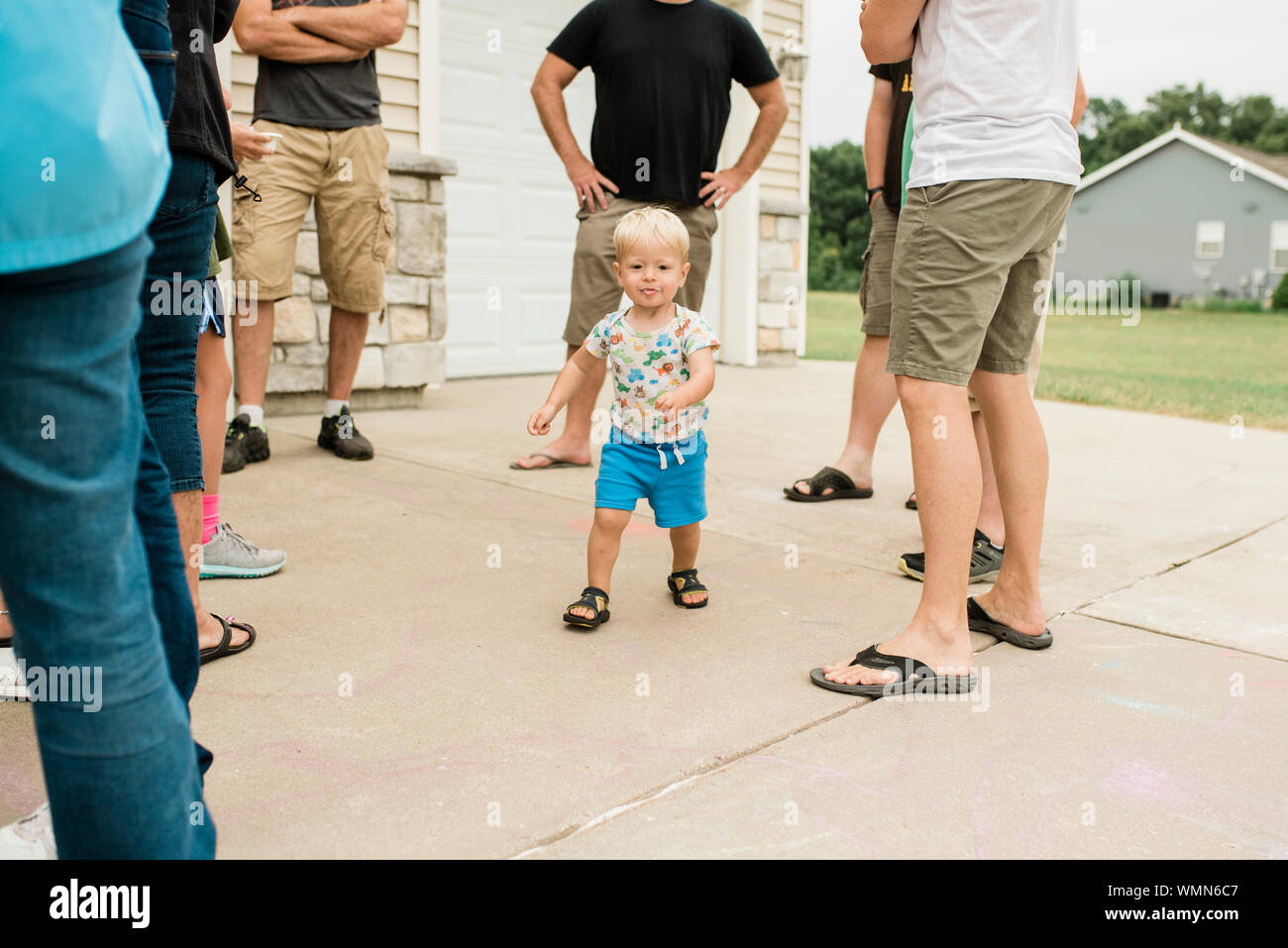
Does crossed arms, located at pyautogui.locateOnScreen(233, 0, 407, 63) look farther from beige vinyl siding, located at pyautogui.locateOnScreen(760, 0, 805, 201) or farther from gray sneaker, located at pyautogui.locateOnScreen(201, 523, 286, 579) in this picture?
beige vinyl siding, located at pyautogui.locateOnScreen(760, 0, 805, 201)

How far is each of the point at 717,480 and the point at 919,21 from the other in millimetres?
2219

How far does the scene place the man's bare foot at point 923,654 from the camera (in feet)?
7.73

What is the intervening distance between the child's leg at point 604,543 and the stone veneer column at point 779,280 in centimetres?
617

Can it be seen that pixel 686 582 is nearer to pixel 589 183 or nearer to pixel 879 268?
pixel 879 268

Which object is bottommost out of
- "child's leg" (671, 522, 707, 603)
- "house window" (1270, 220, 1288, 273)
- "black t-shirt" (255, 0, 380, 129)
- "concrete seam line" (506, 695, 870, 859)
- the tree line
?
"concrete seam line" (506, 695, 870, 859)

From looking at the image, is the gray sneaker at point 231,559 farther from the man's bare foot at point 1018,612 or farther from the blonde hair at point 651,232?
the man's bare foot at point 1018,612

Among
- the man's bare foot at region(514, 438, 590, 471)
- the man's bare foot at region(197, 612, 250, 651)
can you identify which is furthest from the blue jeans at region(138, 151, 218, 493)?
the man's bare foot at region(514, 438, 590, 471)

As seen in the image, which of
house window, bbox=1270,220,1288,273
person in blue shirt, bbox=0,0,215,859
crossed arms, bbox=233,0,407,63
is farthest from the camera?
house window, bbox=1270,220,1288,273

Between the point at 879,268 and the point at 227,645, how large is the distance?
2.60m

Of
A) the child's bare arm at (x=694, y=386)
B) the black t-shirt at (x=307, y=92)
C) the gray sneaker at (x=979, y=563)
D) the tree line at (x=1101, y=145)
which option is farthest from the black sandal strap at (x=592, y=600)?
the tree line at (x=1101, y=145)

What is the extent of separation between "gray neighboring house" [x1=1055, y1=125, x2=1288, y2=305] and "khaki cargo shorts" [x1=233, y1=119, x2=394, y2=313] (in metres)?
37.0

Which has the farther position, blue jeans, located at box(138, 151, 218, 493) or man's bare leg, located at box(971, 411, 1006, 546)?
man's bare leg, located at box(971, 411, 1006, 546)

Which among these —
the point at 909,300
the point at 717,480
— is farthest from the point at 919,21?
the point at 717,480

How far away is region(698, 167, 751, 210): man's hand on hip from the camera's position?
450 centimetres
